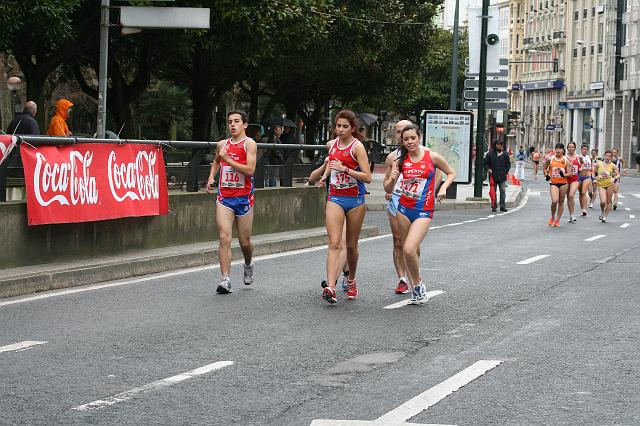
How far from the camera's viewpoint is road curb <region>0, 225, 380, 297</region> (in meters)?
13.3

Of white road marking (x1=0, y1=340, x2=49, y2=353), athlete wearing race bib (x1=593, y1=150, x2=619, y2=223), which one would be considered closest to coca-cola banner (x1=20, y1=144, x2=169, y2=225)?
white road marking (x1=0, y1=340, x2=49, y2=353)

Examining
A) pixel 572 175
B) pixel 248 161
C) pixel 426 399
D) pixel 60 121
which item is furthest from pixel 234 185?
pixel 572 175

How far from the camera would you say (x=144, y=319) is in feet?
38.0

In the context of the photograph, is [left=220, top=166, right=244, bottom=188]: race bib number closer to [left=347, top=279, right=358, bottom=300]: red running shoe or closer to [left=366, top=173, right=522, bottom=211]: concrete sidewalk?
[left=347, top=279, right=358, bottom=300]: red running shoe

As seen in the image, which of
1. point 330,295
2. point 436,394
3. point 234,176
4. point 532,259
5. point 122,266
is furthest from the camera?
point 532,259

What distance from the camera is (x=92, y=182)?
15.2 metres

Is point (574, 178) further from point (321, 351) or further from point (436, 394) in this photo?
point (436, 394)

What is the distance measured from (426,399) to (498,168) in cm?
2876

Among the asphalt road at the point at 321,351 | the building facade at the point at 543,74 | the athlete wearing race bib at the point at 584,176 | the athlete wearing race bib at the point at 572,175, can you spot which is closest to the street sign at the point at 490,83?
the athlete wearing race bib at the point at 584,176

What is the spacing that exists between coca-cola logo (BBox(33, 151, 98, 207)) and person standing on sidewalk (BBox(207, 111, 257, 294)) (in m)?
1.59

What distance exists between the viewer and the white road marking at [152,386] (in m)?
7.64

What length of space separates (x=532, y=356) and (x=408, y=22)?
40.0 meters

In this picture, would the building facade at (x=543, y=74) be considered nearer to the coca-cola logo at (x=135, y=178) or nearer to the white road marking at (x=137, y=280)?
the white road marking at (x=137, y=280)

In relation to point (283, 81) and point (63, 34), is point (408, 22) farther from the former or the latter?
point (63, 34)
